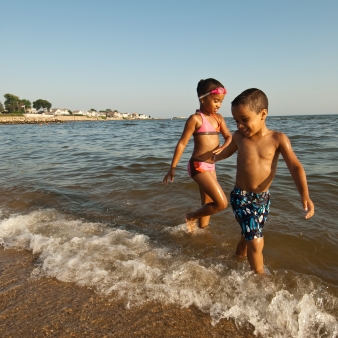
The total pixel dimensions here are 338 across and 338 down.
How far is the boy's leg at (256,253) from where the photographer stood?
2424 millimetres

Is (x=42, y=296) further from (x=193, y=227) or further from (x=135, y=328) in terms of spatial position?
(x=193, y=227)

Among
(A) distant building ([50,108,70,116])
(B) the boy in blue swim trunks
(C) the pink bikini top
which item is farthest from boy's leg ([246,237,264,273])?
(A) distant building ([50,108,70,116])

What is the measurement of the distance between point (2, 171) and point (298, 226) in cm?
757

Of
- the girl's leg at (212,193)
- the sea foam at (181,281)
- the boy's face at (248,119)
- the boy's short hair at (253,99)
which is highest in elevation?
the boy's short hair at (253,99)

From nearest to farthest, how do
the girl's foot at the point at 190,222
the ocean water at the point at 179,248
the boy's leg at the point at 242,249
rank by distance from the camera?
the ocean water at the point at 179,248 → the boy's leg at the point at 242,249 → the girl's foot at the point at 190,222

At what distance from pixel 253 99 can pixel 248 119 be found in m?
0.16

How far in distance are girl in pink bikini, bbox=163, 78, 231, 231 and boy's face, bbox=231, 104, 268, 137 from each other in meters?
0.80

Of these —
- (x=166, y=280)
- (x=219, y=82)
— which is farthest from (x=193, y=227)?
(x=219, y=82)

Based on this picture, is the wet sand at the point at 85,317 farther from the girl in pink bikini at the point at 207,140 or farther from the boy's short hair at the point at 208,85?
the boy's short hair at the point at 208,85

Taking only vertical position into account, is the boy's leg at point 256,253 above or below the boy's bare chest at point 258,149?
below

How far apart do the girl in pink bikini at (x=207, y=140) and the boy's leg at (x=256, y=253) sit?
0.73 meters

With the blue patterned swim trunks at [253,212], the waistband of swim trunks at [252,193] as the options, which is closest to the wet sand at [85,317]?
the blue patterned swim trunks at [253,212]

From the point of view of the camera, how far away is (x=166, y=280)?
2.40m

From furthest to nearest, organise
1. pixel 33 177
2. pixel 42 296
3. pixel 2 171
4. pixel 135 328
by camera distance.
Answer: pixel 2 171
pixel 33 177
pixel 42 296
pixel 135 328
